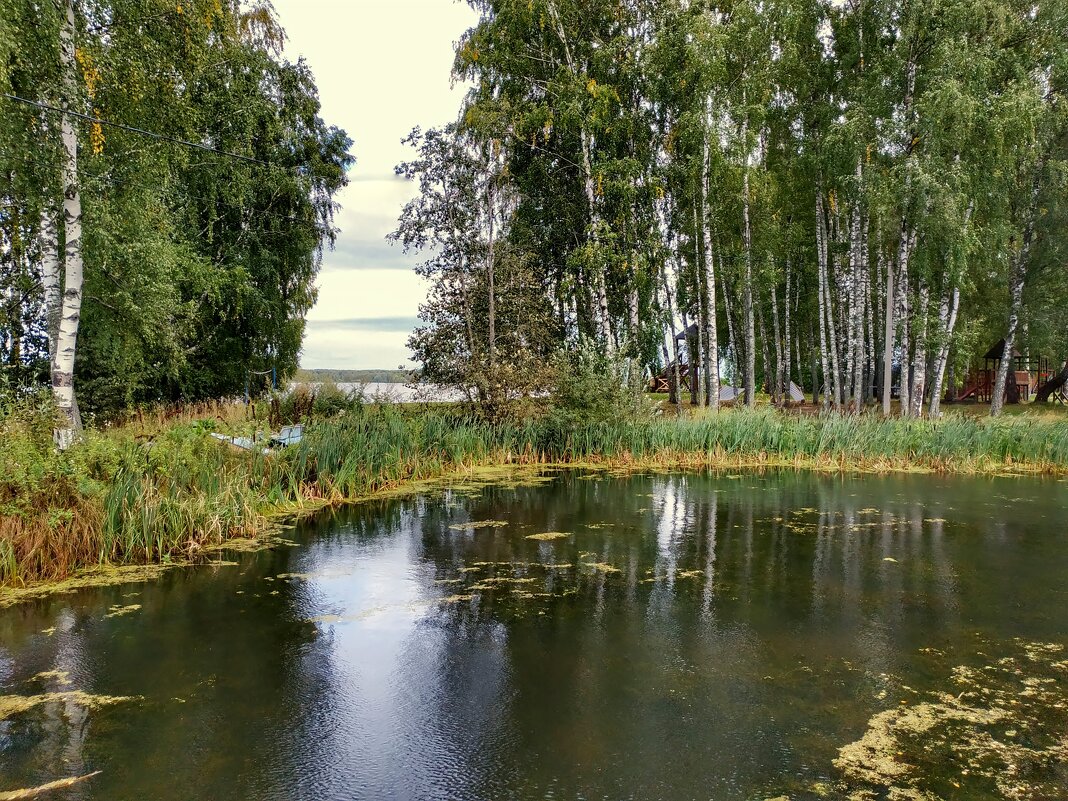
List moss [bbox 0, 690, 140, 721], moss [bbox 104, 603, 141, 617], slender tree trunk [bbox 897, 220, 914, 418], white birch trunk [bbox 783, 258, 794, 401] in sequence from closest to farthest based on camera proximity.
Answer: moss [bbox 0, 690, 140, 721] < moss [bbox 104, 603, 141, 617] < slender tree trunk [bbox 897, 220, 914, 418] < white birch trunk [bbox 783, 258, 794, 401]

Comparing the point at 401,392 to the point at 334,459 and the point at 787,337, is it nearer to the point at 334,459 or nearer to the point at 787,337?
the point at 334,459

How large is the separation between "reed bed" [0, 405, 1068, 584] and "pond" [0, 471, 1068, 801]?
2.13 ft

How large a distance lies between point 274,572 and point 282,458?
280 centimetres

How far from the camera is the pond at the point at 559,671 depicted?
2.46m

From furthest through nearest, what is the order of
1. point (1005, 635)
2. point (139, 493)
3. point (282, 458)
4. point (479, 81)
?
point (479, 81)
point (282, 458)
point (139, 493)
point (1005, 635)

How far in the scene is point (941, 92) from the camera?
12133mm

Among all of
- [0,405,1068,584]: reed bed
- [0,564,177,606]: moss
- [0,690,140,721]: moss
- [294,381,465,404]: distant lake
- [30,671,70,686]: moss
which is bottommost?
[0,690,140,721]: moss

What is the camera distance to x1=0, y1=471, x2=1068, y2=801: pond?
8.07ft

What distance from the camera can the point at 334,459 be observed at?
7977 millimetres

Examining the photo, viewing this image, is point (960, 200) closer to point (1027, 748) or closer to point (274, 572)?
point (1027, 748)

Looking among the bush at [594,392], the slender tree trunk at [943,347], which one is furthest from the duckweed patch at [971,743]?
the slender tree trunk at [943,347]

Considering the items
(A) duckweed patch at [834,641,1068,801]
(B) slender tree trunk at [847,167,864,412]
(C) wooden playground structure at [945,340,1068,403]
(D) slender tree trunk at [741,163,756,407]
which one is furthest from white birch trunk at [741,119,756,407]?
(C) wooden playground structure at [945,340,1068,403]

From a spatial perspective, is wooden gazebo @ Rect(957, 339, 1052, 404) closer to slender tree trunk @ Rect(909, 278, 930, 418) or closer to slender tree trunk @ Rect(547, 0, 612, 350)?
slender tree trunk @ Rect(909, 278, 930, 418)

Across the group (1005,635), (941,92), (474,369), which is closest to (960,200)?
(941,92)
